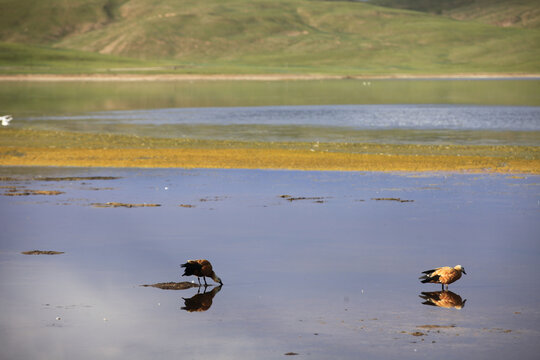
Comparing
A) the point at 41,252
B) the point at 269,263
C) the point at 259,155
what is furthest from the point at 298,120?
the point at 269,263

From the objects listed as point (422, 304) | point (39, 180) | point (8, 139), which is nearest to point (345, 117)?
point (8, 139)

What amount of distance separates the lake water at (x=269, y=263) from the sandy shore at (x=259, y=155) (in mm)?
1861

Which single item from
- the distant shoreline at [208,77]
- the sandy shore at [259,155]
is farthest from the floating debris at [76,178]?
the distant shoreline at [208,77]

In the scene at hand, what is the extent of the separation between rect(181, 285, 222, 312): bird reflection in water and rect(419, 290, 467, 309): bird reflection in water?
9.22 ft

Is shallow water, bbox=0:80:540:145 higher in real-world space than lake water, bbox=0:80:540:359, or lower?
higher

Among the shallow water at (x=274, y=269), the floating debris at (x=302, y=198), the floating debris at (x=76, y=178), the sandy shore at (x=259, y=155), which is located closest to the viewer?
the shallow water at (x=274, y=269)

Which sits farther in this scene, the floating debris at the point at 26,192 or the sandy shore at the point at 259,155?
the sandy shore at the point at 259,155

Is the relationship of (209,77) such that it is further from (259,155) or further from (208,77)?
(259,155)

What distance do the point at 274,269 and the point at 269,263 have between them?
0.42 m

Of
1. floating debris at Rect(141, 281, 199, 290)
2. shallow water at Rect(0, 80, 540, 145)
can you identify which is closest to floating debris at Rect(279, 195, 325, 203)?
floating debris at Rect(141, 281, 199, 290)

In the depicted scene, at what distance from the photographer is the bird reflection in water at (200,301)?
11.8 metres

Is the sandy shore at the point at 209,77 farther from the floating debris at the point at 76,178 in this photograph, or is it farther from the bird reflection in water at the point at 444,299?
the bird reflection in water at the point at 444,299

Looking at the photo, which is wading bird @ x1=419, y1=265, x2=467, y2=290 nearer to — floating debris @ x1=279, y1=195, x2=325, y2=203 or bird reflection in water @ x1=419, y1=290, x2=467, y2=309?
bird reflection in water @ x1=419, y1=290, x2=467, y2=309

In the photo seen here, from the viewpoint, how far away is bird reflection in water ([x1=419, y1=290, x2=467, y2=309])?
1183 centimetres
